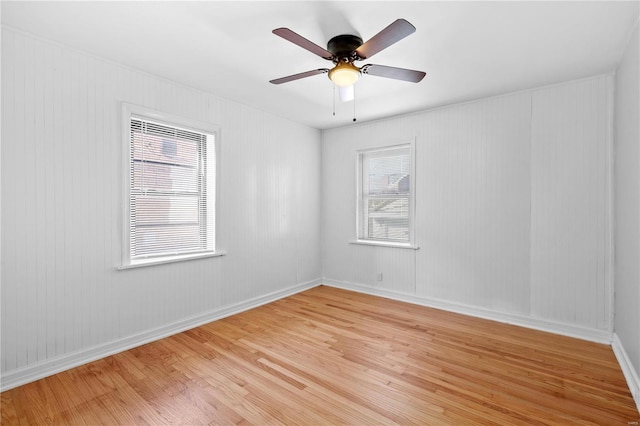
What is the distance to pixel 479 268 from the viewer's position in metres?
3.64

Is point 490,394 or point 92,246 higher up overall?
point 92,246

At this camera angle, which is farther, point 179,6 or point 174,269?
point 174,269

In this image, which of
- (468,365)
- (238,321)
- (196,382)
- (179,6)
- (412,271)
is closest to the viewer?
(179,6)

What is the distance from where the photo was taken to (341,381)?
226cm

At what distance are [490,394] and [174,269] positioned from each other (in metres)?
3.03

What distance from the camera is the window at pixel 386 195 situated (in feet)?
14.2

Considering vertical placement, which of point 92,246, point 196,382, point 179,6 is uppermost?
point 179,6

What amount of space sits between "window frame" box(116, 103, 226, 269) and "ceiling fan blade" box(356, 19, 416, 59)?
6.78ft

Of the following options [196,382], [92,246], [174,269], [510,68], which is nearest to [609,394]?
[510,68]

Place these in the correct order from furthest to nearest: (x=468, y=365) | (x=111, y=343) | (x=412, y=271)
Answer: (x=412, y=271) → (x=111, y=343) → (x=468, y=365)

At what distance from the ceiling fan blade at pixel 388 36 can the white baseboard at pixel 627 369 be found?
9.20 feet

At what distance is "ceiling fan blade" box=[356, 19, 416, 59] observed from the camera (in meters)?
1.67

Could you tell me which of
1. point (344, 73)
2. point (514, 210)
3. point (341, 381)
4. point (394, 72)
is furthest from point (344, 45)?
point (514, 210)

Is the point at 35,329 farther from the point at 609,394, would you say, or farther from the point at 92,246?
the point at 609,394
